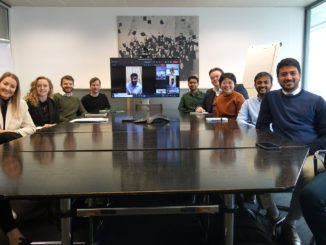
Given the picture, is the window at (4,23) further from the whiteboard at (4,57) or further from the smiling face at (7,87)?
the smiling face at (7,87)

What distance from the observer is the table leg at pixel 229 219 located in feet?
2.83

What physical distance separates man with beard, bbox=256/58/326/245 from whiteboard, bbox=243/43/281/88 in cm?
208

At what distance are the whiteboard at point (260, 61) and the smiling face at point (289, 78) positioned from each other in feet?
6.83

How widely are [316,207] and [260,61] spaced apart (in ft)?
10.7

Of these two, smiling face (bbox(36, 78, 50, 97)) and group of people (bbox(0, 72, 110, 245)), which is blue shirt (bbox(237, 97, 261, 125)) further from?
smiling face (bbox(36, 78, 50, 97))

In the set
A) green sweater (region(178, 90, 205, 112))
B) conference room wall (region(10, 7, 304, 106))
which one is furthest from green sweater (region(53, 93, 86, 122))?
conference room wall (region(10, 7, 304, 106))

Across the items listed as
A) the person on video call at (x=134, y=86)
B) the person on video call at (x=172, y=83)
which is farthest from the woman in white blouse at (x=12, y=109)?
the person on video call at (x=172, y=83)

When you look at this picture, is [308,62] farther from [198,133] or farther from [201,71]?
[198,133]

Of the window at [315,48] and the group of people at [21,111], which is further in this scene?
the window at [315,48]

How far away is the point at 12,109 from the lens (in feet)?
8.17

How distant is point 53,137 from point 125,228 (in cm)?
66

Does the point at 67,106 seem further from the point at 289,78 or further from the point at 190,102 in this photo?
the point at 289,78

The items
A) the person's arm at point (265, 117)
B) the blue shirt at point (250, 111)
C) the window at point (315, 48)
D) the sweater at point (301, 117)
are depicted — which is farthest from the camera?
the window at point (315, 48)

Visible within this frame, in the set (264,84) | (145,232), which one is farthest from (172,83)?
(145,232)
